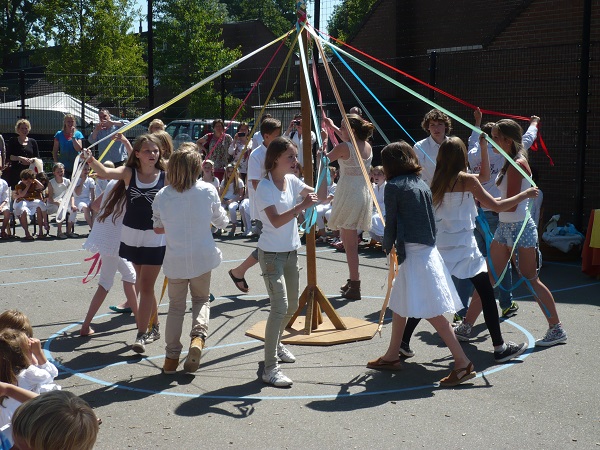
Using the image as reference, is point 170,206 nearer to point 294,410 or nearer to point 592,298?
point 294,410

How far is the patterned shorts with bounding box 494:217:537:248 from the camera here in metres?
6.55

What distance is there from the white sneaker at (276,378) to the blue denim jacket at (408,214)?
3.83 feet

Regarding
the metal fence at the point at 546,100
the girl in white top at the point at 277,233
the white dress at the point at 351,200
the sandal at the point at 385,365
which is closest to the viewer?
the girl in white top at the point at 277,233

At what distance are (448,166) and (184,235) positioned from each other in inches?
81.0

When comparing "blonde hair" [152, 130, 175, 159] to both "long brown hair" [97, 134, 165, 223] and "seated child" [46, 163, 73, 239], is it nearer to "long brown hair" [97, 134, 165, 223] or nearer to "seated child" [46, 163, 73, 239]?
"long brown hair" [97, 134, 165, 223]

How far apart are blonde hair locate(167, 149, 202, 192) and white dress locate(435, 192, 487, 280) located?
1928 millimetres

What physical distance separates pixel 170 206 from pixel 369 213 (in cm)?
303

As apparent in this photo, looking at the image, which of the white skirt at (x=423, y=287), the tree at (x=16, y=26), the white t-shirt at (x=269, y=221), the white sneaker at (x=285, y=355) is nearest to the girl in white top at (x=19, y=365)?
the white t-shirt at (x=269, y=221)

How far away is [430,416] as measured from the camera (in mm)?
4840

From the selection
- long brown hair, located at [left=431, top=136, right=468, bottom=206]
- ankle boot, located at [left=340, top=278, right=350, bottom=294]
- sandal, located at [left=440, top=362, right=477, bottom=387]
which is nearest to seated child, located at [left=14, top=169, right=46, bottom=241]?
ankle boot, located at [left=340, top=278, right=350, bottom=294]

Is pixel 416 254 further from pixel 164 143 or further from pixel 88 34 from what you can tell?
pixel 88 34

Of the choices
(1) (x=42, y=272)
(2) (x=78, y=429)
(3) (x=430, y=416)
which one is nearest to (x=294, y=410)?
(3) (x=430, y=416)

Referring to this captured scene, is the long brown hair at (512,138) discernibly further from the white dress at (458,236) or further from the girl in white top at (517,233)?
the white dress at (458,236)

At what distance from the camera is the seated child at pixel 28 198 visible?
516 inches
